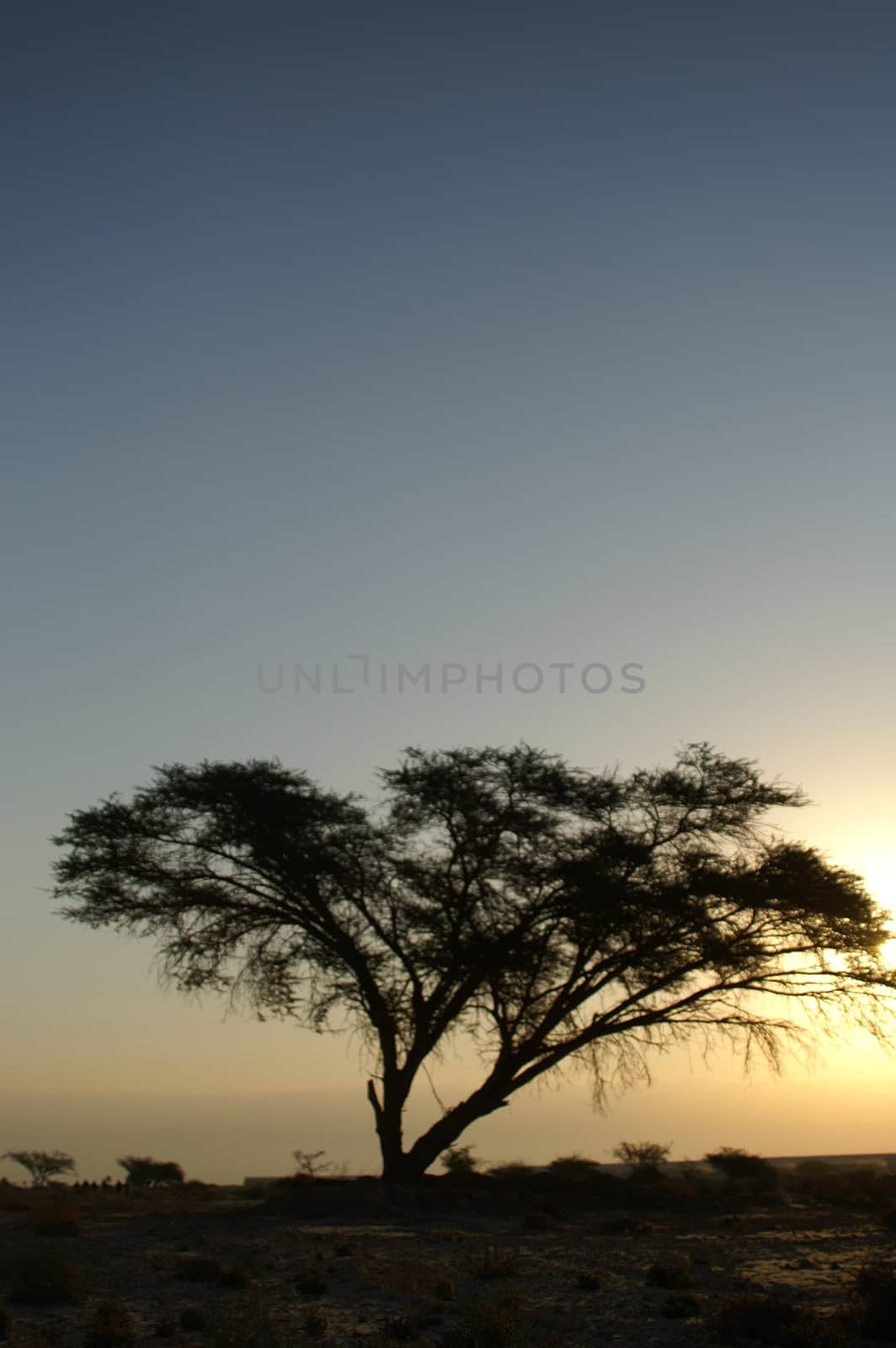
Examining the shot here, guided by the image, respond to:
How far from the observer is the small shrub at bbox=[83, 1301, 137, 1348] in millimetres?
12062

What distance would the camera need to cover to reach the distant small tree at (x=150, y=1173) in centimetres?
4822

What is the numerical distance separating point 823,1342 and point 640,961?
15.7m

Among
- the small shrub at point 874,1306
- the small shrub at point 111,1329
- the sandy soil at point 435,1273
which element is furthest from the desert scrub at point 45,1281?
the small shrub at point 874,1306

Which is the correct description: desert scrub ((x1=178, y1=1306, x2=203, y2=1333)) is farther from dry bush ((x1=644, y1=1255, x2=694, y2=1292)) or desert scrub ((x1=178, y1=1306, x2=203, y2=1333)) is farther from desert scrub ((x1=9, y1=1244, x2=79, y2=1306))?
dry bush ((x1=644, y1=1255, x2=694, y2=1292))

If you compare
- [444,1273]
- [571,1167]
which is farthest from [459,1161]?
[444,1273]

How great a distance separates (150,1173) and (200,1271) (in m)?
36.2

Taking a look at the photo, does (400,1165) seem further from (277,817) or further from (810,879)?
(810,879)

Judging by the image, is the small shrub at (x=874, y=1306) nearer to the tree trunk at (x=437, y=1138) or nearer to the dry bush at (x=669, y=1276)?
the dry bush at (x=669, y=1276)

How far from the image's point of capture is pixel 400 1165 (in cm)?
2727

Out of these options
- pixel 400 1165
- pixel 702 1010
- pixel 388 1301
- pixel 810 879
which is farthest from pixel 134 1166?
pixel 388 1301

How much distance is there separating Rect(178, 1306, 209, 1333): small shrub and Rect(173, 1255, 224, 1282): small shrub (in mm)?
2416

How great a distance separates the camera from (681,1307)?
13.6 meters

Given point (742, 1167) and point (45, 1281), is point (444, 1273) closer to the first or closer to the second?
point (45, 1281)

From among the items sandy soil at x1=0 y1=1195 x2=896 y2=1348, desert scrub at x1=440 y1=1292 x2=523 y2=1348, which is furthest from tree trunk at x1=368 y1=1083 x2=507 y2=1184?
desert scrub at x1=440 y1=1292 x2=523 y2=1348
